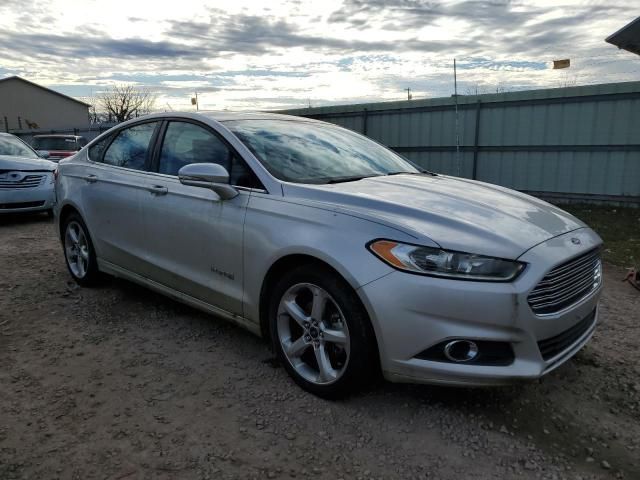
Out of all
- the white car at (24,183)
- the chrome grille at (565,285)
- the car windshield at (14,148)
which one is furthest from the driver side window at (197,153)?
the car windshield at (14,148)

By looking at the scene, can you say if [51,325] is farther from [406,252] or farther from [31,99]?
[31,99]

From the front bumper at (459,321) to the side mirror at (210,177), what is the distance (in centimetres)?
116

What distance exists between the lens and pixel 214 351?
11.7 ft

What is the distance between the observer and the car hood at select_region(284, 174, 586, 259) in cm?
248

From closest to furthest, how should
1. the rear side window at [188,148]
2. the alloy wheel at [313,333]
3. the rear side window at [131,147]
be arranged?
1. the alloy wheel at [313,333]
2. the rear side window at [188,148]
3. the rear side window at [131,147]

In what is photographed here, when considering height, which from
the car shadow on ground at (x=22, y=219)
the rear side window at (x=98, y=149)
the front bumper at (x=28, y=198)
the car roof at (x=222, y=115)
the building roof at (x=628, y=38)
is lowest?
the car shadow on ground at (x=22, y=219)

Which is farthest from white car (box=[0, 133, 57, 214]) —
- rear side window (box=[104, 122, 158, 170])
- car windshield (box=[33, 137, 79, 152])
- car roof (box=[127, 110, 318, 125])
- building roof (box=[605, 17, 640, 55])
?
building roof (box=[605, 17, 640, 55])

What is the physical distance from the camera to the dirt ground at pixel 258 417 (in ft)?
7.75

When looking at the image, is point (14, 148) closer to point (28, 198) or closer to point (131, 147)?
point (28, 198)

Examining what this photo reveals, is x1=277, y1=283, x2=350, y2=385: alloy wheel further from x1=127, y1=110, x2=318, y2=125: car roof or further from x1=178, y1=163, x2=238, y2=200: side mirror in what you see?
x1=127, y1=110, x2=318, y2=125: car roof

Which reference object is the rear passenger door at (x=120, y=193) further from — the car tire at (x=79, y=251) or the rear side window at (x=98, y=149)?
the car tire at (x=79, y=251)

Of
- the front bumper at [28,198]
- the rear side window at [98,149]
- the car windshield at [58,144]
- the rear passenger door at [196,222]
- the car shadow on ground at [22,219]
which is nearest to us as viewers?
the rear passenger door at [196,222]

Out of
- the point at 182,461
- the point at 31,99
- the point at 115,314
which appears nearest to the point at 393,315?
the point at 182,461

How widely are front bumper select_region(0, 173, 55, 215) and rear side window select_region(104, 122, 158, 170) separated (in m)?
4.80
